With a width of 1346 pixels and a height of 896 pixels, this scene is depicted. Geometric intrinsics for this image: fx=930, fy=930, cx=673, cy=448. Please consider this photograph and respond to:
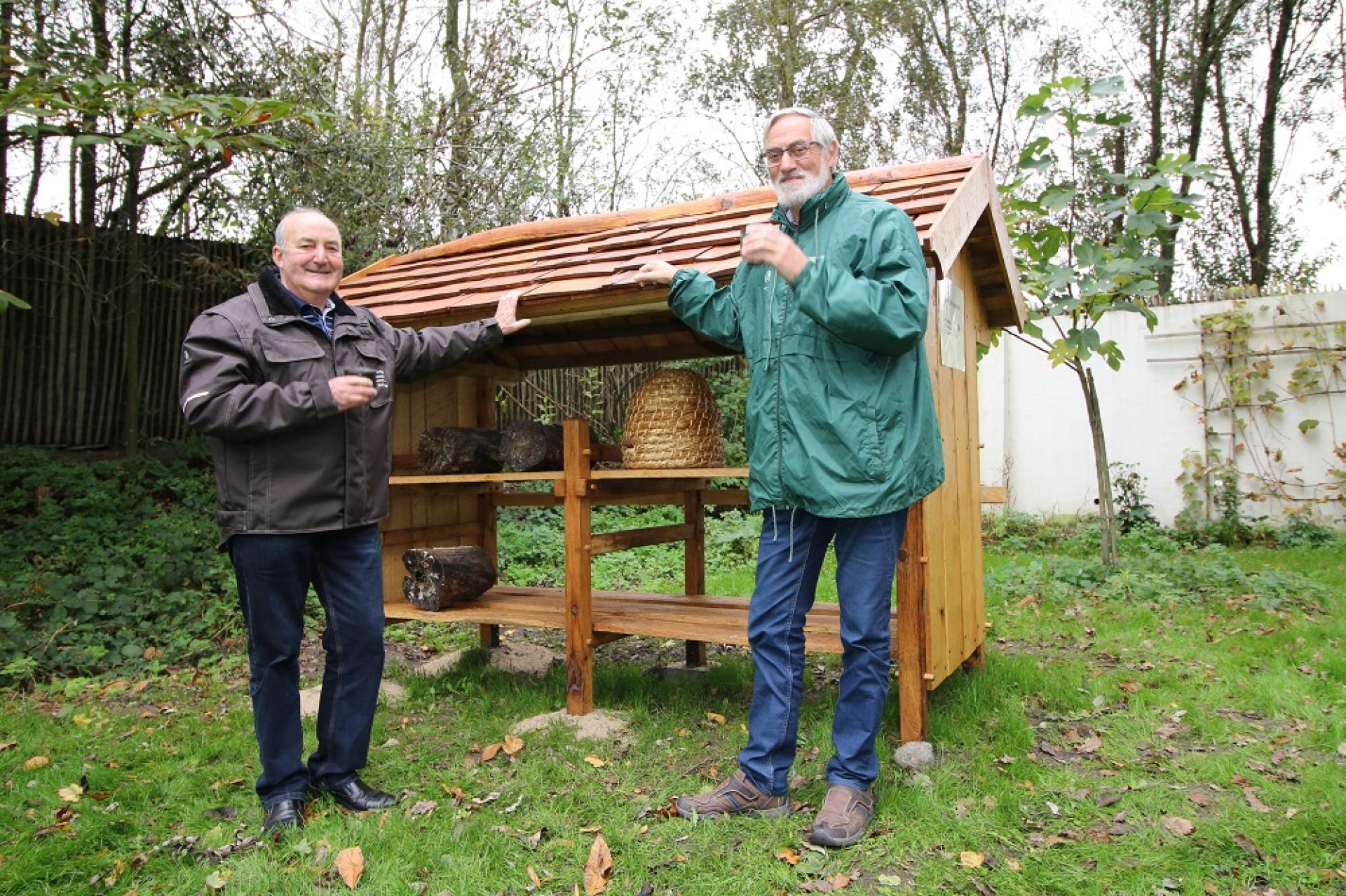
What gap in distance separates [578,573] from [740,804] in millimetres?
1516

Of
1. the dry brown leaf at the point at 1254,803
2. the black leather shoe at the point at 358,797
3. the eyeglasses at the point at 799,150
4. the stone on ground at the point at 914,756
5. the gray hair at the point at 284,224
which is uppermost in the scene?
the eyeglasses at the point at 799,150

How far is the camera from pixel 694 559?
17.2ft

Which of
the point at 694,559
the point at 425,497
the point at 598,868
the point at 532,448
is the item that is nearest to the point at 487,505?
the point at 425,497

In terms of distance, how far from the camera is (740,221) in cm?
428

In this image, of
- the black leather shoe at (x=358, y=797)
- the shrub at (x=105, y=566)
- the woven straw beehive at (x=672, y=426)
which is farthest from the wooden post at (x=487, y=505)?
the black leather shoe at (x=358, y=797)

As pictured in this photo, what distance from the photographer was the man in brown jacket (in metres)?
2.96

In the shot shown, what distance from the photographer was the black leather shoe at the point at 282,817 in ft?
10.2

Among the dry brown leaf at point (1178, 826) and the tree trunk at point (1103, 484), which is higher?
the tree trunk at point (1103, 484)

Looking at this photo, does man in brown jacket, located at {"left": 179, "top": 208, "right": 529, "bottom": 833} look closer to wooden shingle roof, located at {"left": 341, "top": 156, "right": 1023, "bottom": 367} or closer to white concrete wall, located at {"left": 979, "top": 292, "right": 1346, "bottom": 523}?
wooden shingle roof, located at {"left": 341, "top": 156, "right": 1023, "bottom": 367}

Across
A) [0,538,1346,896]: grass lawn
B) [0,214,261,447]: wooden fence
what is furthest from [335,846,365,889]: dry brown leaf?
[0,214,261,447]: wooden fence

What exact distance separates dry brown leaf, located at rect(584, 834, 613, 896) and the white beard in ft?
7.12

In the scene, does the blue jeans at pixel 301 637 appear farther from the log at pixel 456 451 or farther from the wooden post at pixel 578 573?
the log at pixel 456 451

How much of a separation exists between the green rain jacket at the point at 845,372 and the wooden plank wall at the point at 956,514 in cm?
75

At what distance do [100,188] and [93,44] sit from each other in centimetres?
147
